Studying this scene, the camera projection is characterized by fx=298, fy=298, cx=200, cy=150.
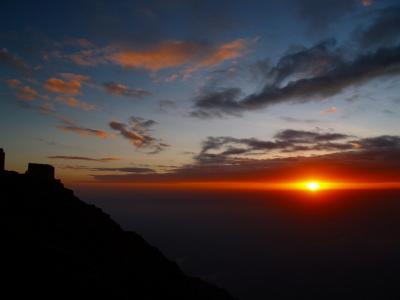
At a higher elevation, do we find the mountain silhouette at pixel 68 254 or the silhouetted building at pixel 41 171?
the silhouetted building at pixel 41 171

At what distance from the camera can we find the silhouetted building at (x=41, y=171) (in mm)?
34500

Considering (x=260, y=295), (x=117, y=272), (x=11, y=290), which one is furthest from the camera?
(x=260, y=295)

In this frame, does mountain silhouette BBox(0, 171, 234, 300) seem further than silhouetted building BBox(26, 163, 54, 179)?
No

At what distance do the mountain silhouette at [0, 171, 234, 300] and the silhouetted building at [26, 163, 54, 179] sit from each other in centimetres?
135

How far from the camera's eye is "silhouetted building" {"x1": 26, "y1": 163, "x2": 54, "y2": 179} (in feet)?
113

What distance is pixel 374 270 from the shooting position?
193125 mm

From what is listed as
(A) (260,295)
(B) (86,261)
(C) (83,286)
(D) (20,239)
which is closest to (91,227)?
(B) (86,261)

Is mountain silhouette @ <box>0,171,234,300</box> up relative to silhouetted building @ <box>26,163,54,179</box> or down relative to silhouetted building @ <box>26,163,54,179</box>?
down

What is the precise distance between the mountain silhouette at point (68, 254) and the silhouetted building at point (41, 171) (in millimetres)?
1347

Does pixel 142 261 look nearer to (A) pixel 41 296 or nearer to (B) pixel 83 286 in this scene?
(B) pixel 83 286

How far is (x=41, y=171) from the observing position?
1377 inches

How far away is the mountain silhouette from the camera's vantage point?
1691 centimetres

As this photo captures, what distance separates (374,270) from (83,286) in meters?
223

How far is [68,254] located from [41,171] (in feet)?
56.6
